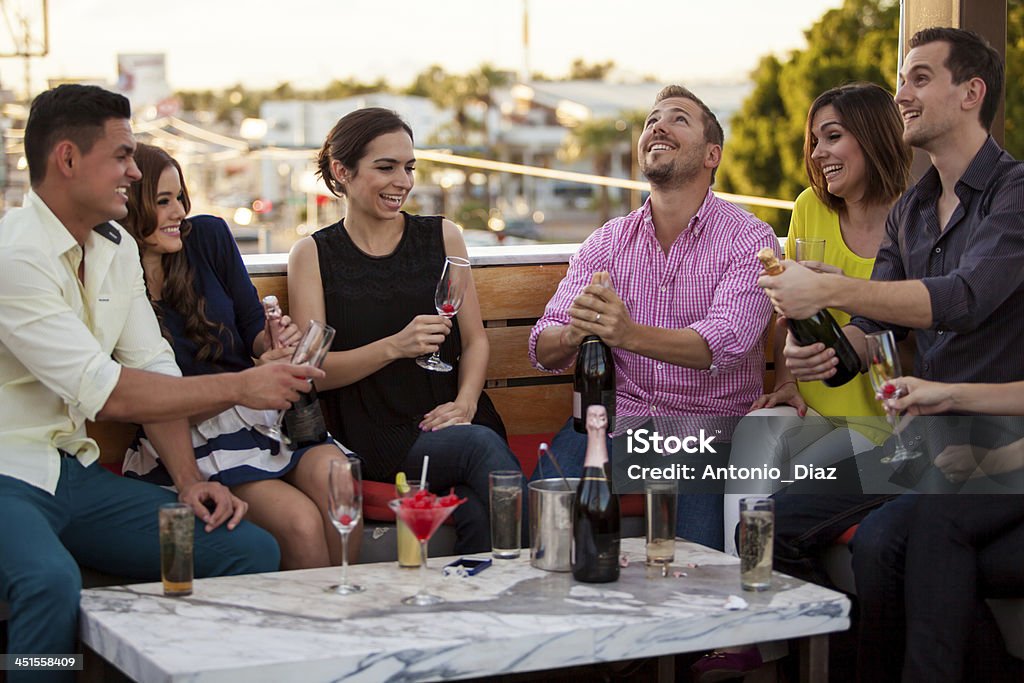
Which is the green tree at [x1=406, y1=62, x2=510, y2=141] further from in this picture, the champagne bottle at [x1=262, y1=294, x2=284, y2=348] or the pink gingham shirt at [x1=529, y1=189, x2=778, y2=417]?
the champagne bottle at [x1=262, y1=294, x2=284, y2=348]

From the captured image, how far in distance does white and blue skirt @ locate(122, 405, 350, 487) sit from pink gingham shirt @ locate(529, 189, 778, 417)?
0.81 metres

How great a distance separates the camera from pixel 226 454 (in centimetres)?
327

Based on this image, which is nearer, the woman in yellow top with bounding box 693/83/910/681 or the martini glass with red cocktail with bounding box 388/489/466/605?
the martini glass with red cocktail with bounding box 388/489/466/605

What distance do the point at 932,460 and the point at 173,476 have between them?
1.80 m

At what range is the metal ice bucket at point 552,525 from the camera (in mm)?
2652

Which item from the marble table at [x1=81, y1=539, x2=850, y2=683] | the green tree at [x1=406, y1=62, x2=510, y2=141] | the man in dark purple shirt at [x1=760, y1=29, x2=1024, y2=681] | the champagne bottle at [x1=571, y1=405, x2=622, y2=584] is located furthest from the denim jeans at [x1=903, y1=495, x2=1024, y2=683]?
the green tree at [x1=406, y1=62, x2=510, y2=141]

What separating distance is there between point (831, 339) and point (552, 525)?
1.01m

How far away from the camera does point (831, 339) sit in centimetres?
325

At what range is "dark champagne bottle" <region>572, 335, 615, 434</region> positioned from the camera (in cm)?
363

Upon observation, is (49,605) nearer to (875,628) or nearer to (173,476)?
(173,476)

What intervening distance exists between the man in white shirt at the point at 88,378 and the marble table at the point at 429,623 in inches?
13.6

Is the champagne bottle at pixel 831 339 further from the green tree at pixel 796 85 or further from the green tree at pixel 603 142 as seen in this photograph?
the green tree at pixel 603 142

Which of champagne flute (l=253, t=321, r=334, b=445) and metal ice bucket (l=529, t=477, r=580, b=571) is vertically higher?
champagne flute (l=253, t=321, r=334, b=445)

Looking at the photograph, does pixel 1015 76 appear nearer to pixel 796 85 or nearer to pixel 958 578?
pixel 796 85
